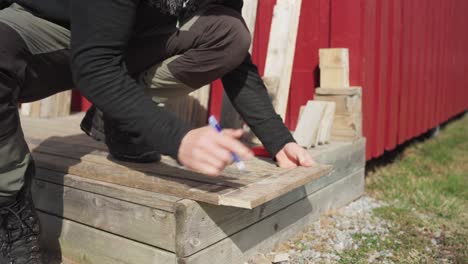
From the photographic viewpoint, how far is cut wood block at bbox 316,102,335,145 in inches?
114

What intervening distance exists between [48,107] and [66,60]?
2.28 m

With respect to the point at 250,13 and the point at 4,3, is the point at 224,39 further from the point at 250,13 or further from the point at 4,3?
the point at 250,13

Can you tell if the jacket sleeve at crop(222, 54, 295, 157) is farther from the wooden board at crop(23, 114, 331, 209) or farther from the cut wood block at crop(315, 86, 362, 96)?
the cut wood block at crop(315, 86, 362, 96)

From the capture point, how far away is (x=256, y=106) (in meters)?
2.18

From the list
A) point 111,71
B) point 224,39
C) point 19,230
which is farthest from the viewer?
Result: point 224,39

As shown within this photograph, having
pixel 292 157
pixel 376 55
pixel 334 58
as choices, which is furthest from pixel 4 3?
pixel 376 55

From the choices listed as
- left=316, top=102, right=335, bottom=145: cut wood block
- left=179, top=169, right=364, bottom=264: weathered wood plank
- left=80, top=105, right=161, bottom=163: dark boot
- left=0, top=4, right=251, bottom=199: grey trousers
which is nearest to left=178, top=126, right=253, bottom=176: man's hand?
left=179, top=169, right=364, bottom=264: weathered wood plank

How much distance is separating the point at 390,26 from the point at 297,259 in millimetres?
2098

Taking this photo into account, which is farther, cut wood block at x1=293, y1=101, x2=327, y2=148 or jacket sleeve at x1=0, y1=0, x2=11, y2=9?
cut wood block at x1=293, y1=101, x2=327, y2=148

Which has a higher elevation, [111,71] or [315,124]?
[111,71]

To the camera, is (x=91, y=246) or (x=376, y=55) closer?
(x=91, y=246)

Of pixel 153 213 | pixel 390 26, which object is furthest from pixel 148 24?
pixel 390 26

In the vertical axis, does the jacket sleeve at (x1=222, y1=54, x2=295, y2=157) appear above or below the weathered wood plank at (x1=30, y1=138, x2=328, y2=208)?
above

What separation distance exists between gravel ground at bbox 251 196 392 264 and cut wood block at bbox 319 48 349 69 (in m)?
0.88
